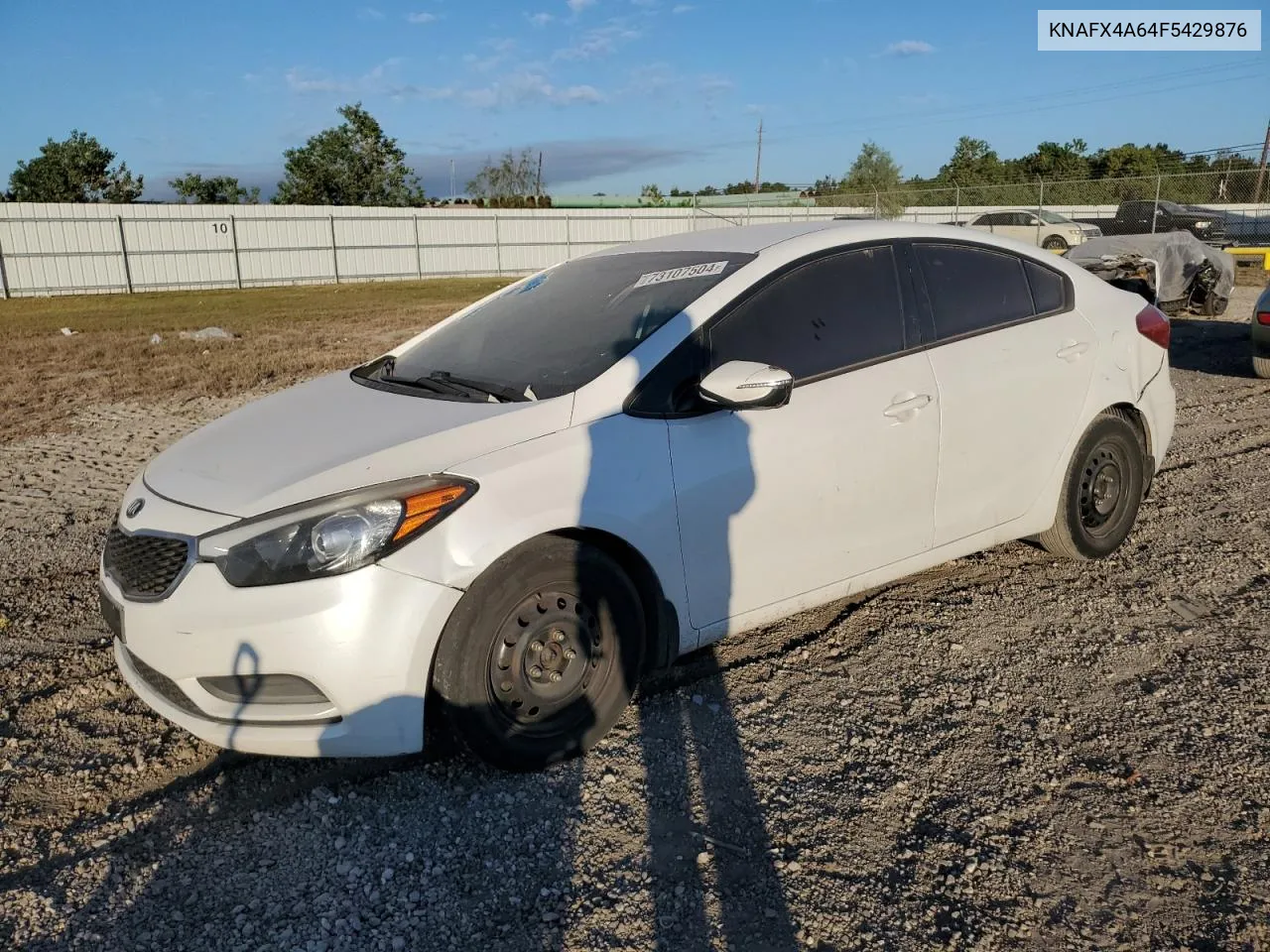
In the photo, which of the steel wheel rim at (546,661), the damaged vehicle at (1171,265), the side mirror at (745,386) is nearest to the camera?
the steel wheel rim at (546,661)

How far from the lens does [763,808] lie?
9.98 ft

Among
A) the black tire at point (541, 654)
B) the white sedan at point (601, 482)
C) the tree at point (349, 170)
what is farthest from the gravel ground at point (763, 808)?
the tree at point (349, 170)

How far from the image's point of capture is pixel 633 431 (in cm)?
330

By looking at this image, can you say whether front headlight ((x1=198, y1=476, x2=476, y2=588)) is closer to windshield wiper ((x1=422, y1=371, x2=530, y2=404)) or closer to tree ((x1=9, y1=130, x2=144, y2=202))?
windshield wiper ((x1=422, y1=371, x2=530, y2=404))

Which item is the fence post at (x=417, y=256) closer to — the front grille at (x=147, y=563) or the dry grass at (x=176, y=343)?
the dry grass at (x=176, y=343)

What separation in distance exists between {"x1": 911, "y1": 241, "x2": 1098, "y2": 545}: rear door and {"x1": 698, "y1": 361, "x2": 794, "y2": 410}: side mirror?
986 millimetres

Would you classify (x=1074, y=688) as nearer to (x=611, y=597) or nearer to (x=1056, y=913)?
(x=1056, y=913)

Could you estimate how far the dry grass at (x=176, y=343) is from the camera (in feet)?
35.9

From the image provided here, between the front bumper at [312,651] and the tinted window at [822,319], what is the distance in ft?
4.67

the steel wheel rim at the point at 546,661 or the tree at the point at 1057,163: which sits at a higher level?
the tree at the point at 1057,163

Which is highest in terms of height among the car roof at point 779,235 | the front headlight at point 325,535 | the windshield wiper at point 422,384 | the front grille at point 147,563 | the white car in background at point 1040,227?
the white car in background at point 1040,227

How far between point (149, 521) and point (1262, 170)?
99.5ft

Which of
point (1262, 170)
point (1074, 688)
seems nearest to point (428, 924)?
point (1074, 688)

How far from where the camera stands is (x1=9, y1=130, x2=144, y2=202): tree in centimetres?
4994
